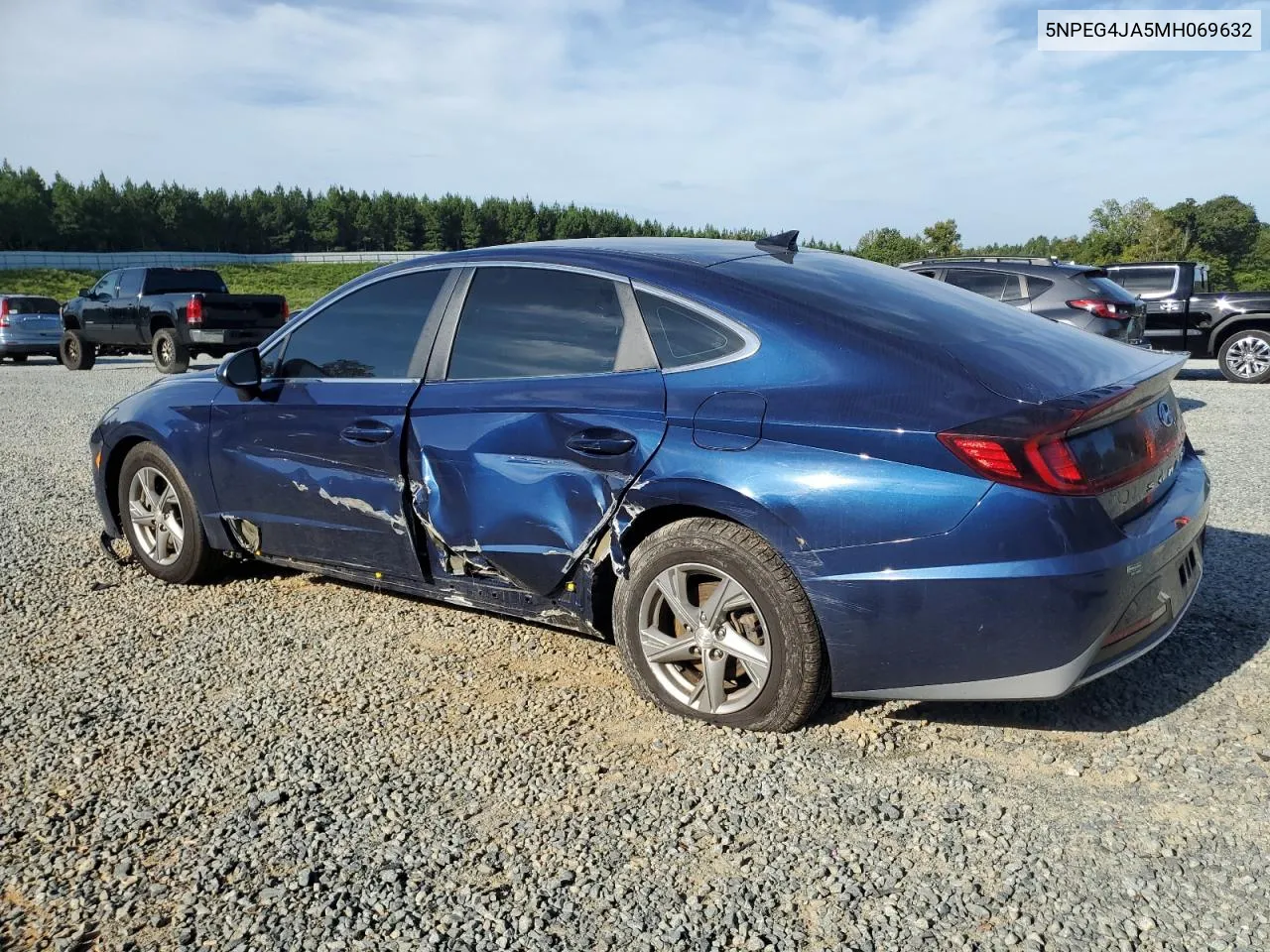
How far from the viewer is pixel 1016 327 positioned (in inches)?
139

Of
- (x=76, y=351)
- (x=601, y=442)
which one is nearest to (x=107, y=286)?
(x=76, y=351)

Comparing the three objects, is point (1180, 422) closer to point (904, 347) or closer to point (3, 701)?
point (904, 347)

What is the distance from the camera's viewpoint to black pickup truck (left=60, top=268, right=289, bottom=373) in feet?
58.2

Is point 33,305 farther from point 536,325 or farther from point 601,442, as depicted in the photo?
point 601,442

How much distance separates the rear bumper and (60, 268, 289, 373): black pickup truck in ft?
53.7

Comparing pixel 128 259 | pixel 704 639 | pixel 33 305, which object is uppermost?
pixel 128 259

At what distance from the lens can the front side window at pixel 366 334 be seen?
4129 millimetres

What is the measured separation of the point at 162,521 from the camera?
5.06 meters

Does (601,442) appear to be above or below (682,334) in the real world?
below

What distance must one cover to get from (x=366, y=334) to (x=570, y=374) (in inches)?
46.0

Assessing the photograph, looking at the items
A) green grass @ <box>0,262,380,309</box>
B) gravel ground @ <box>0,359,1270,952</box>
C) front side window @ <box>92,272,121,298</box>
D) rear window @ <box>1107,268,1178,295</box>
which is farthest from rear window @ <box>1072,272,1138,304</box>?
green grass @ <box>0,262,380,309</box>

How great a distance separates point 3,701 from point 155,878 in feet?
5.18

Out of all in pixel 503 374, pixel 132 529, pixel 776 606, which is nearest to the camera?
pixel 776 606

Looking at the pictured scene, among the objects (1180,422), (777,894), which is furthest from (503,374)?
(1180,422)
